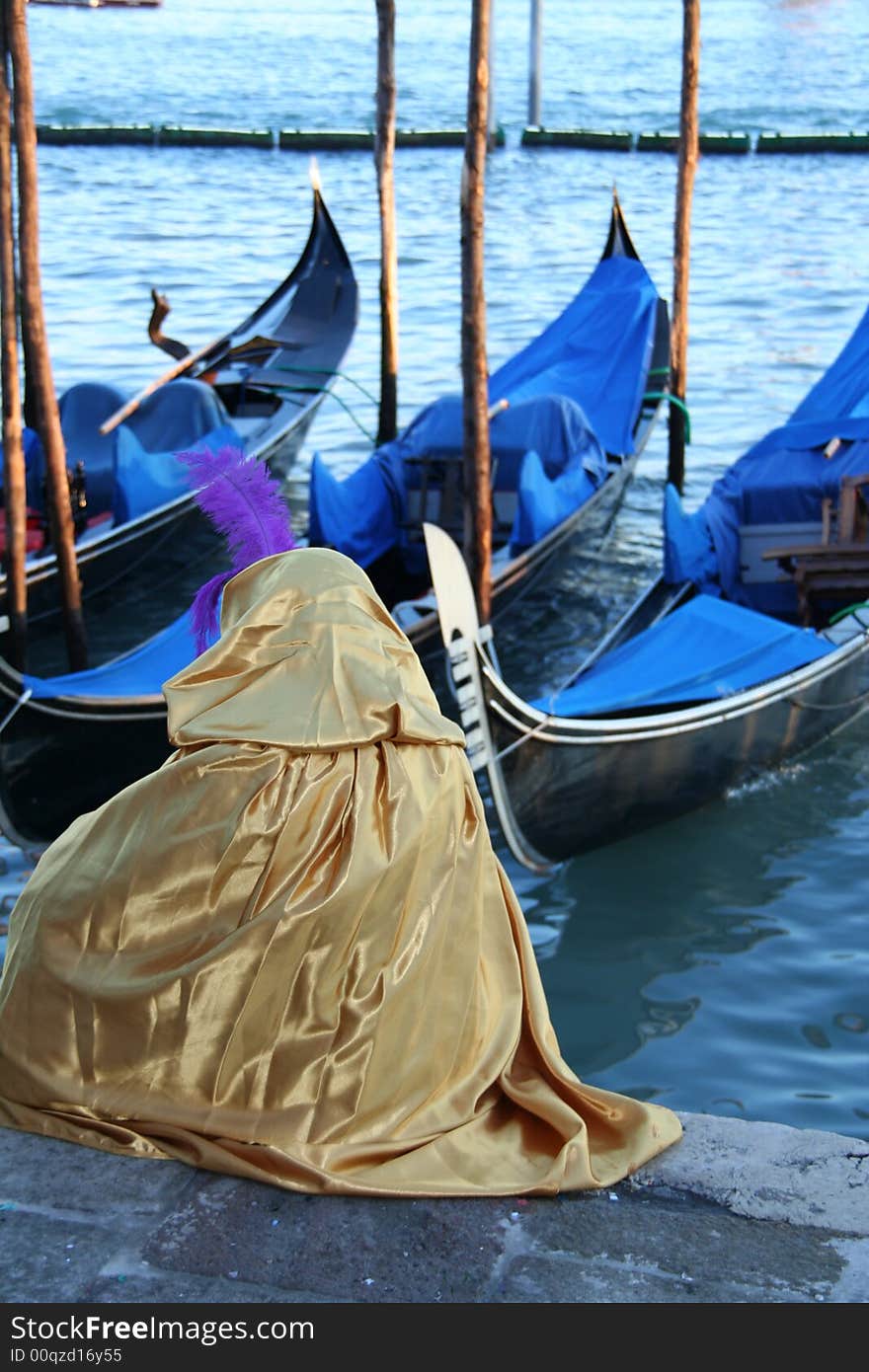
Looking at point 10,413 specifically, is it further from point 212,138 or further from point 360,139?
point 212,138

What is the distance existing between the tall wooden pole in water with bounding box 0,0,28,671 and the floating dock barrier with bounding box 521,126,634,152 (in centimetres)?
1676

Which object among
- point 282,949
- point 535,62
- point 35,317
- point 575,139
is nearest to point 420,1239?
point 282,949

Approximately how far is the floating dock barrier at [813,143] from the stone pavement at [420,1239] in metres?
21.2

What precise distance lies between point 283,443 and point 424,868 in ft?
20.4

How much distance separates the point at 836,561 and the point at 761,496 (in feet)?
1.71

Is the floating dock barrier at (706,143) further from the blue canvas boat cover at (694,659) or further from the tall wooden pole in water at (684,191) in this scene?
the blue canvas boat cover at (694,659)

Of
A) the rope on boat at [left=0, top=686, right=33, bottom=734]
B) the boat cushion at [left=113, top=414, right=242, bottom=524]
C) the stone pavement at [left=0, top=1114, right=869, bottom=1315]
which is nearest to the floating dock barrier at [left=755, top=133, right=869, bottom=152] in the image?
the boat cushion at [left=113, top=414, right=242, bottom=524]

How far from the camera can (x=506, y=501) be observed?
283 inches

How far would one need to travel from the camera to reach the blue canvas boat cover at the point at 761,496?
6.17 metres

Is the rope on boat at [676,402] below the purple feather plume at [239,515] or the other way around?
below

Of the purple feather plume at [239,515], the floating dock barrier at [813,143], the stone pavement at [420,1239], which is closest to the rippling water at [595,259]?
the floating dock barrier at [813,143]

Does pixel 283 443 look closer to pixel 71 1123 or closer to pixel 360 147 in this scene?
pixel 71 1123

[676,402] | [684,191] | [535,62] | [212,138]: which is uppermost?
[535,62]

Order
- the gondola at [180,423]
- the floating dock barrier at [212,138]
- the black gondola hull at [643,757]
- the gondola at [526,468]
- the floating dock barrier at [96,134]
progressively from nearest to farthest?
the black gondola hull at [643,757] < the gondola at [526,468] < the gondola at [180,423] < the floating dock barrier at [96,134] < the floating dock barrier at [212,138]
